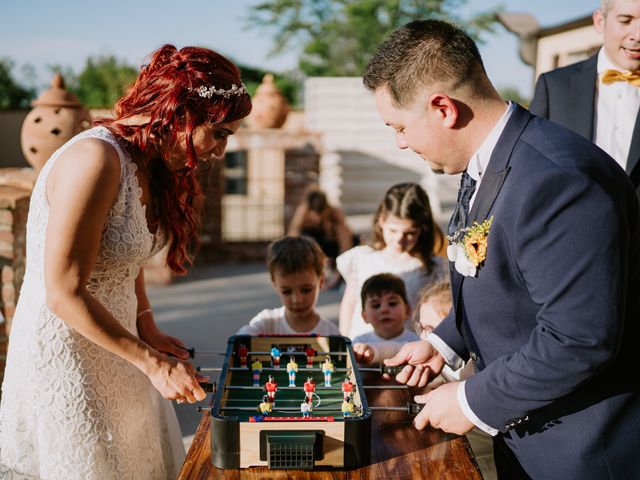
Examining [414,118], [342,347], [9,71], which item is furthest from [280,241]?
[9,71]

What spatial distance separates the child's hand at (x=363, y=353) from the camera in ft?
8.85

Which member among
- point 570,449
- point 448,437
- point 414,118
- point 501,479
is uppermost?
point 414,118

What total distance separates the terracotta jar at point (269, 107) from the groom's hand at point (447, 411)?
958cm

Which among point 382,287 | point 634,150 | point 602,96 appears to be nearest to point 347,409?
point 382,287

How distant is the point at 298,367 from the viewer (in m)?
2.47

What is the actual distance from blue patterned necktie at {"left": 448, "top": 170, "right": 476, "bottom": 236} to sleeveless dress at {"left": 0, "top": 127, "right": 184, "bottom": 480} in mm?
1020

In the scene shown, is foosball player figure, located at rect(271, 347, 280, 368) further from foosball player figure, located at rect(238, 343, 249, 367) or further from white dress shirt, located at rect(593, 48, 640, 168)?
white dress shirt, located at rect(593, 48, 640, 168)

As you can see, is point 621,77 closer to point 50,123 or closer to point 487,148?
point 487,148

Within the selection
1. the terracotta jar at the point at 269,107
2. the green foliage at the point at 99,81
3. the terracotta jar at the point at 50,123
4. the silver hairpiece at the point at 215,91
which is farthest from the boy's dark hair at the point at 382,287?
the green foliage at the point at 99,81

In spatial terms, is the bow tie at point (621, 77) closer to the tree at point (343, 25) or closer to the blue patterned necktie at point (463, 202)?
the blue patterned necktie at point (463, 202)

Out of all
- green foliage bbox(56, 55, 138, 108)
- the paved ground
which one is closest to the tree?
green foliage bbox(56, 55, 138, 108)

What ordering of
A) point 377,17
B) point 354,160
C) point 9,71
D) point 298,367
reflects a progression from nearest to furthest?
point 298,367 → point 354,160 → point 9,71 → point 377,17

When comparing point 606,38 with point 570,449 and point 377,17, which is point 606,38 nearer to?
point 570,449

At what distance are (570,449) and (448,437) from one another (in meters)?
0.38
